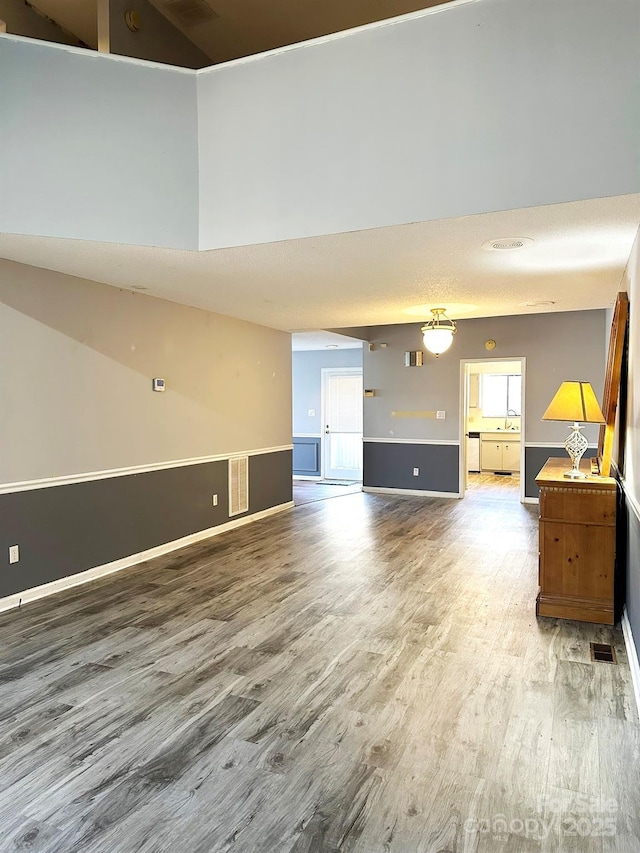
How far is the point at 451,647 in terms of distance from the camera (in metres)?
3.49

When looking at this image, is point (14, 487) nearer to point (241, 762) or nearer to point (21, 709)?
point (21, 709)

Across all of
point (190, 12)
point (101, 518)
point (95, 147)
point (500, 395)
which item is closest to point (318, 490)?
point (500, 395)

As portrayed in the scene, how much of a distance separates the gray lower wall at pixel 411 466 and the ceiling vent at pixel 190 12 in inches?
236

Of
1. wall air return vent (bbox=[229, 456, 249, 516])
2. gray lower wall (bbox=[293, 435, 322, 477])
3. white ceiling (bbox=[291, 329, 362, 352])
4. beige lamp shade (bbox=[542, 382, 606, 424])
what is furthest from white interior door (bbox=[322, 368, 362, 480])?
beige lamp shade (bbox=[542, 382, 606, 424])

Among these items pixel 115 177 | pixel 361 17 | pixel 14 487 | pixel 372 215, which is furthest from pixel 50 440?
pixel 361 17

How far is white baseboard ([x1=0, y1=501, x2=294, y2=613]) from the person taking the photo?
4195 millimetres

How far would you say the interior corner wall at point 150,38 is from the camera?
4.66 m

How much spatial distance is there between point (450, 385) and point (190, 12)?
566 cm

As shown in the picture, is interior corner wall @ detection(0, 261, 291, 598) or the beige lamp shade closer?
the beige lamp shade

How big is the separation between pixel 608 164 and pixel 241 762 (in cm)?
312

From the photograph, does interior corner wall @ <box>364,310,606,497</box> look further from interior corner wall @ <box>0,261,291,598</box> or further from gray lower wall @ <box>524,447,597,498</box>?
interior corner wall @ <box>0,261,291,598</box>

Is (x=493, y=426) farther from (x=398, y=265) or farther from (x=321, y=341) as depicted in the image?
(x=398, y=265)

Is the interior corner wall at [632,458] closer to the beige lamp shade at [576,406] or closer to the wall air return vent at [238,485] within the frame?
the beige lamp shade at [576,406]

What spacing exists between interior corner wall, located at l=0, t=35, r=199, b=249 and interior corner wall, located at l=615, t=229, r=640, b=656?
9.12 feet
